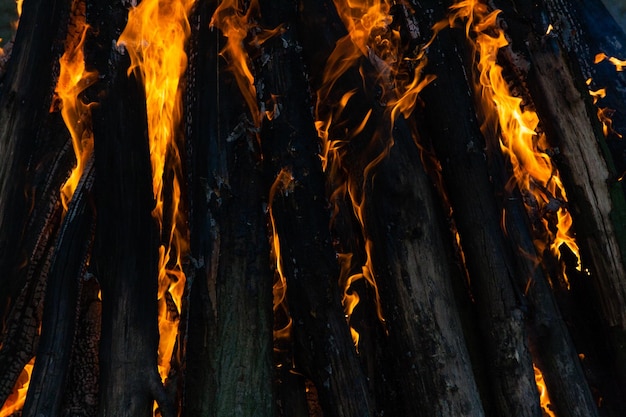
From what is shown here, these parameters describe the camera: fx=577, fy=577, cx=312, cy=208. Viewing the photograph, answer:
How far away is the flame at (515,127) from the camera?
3098 millimetres

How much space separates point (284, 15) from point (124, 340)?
185 cm

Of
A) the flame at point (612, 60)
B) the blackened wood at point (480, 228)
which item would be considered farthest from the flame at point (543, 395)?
the flame at point (612, 60)

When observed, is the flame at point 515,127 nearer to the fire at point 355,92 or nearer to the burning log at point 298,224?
the burning log at point 298,224

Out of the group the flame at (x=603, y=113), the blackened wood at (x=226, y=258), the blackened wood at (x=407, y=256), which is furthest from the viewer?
the flame at (x=603, y=113)

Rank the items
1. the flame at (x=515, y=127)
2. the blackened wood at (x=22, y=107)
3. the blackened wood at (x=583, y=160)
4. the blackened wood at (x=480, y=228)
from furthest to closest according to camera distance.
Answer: the flame at (x=515, y=127)
the blackened wood at (x=583, y=160)
the blackened wood at (x=22, y=107)
the blackened wood at (x=480, y=228)

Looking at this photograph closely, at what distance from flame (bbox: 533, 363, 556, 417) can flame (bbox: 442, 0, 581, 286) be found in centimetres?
57

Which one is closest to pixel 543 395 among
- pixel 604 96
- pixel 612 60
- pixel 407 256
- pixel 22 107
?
pixel 407 256

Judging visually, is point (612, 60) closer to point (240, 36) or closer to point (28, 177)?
point (240, 36)

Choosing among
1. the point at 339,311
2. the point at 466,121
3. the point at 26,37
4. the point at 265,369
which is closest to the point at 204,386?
Result: the point at 265,369

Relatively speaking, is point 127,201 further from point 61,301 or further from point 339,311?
point 339,311

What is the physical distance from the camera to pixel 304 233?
257cm

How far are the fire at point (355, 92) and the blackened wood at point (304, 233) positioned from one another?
0.44 feet

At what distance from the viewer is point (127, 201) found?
2.64m

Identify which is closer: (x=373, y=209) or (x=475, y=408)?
(x=475, y=408)
